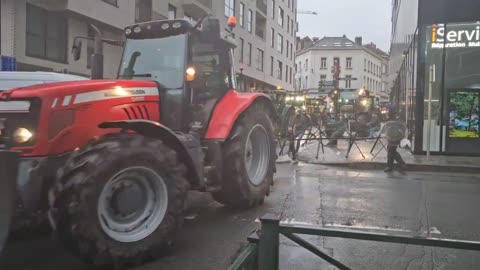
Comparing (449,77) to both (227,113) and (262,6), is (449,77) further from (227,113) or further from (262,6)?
(262,6)

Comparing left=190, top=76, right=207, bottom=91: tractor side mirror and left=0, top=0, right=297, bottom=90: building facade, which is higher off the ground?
left=0, top=0, right=297, bottom=90: building facade

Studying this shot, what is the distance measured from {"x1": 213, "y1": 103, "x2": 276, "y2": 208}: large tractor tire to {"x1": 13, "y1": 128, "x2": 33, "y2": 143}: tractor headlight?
2.83 meters

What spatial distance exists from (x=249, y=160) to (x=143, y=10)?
1872 cm

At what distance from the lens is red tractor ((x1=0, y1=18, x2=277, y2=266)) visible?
175 inches

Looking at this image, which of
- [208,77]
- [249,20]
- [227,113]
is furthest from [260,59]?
[227,113]

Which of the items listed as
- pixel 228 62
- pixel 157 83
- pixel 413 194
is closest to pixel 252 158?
pixel 228 62

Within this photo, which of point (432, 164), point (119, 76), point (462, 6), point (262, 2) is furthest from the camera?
point (262, 2)

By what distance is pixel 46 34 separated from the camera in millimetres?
18719

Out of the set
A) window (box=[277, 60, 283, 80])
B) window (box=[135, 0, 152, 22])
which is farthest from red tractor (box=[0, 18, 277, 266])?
window (box=[277, 60, 283, 80])

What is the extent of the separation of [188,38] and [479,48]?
40.4 ft

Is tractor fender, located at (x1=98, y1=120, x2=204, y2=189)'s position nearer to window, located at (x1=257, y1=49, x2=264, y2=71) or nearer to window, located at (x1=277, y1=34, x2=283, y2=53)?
window, located at (x1=257, y1=49, x2=264, y2=71)

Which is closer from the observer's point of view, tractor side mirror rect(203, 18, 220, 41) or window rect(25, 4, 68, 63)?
tractor side mirror rect(203, 18, 220, 41)

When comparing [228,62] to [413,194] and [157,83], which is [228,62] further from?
[413,194]

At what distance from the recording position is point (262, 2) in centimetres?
4603
